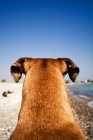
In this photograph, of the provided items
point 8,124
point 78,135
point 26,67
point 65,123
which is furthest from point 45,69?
point 8,124

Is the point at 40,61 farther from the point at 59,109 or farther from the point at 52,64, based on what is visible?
the point at 59,109

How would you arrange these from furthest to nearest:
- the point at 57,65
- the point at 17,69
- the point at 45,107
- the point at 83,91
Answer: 1. the point at 83,91
2. the point at 17,69
3. the point at 57,65
4. the point at 45,107

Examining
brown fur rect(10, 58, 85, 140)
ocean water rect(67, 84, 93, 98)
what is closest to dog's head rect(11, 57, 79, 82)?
brown fur rect(10, 58, 85, 140)

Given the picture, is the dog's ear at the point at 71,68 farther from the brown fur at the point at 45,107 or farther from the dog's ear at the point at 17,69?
the dog's ear at the point at 17,69

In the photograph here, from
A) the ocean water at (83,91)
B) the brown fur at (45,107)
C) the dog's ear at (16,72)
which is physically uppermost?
the dog's ear at (16,72)

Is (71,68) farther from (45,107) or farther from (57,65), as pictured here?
(45,107)

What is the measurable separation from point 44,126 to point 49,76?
1015 mm

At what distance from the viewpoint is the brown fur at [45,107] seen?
94.8 inches

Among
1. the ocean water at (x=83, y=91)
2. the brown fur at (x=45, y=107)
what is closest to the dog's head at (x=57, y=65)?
the brown fur at (x=45, y=107)

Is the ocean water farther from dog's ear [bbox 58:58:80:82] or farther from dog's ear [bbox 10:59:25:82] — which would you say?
dog's ear [bbox 10:59:25:82]

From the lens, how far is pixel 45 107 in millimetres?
2666

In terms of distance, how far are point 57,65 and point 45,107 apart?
1.21 metres

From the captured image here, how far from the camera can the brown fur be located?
7.90 ft

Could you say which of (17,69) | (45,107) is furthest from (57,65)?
(45,107)
